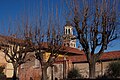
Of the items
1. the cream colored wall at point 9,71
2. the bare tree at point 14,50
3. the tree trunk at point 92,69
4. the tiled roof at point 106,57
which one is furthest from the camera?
the cream colored wall at point 9,71

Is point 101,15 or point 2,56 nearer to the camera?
point 101,15

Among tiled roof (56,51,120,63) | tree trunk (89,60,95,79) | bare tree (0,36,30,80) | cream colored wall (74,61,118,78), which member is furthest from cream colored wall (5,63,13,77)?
tree trunk (89,60,95,79)

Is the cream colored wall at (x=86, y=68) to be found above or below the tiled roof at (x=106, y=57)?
below

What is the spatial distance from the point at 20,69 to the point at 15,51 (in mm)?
9488

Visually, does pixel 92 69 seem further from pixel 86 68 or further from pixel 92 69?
pixel 86 68

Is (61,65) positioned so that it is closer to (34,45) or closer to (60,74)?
(60,74)

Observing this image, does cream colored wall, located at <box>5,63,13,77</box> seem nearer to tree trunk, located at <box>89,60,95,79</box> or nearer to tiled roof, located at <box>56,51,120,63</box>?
tiled roof, located at <box>56,51,120,63</box>

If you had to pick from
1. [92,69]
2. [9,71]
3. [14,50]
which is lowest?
[9,71]

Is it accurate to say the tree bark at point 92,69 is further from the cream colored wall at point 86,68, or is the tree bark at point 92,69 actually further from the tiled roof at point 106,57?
the cream colored wall at point 86,68

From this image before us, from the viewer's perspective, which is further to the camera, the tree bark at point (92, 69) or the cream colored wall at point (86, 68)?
the cream colored wall at point (86, 68)

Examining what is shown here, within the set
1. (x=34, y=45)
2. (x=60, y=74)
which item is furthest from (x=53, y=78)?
(x=34, y=45)

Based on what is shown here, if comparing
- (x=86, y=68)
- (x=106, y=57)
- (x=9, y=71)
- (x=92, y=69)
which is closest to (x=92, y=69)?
(x=92, y=69)

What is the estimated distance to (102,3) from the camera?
20.0 m

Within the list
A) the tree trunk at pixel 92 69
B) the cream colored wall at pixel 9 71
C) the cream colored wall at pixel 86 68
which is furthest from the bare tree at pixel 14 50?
the tree trunk at pixel 92 69
